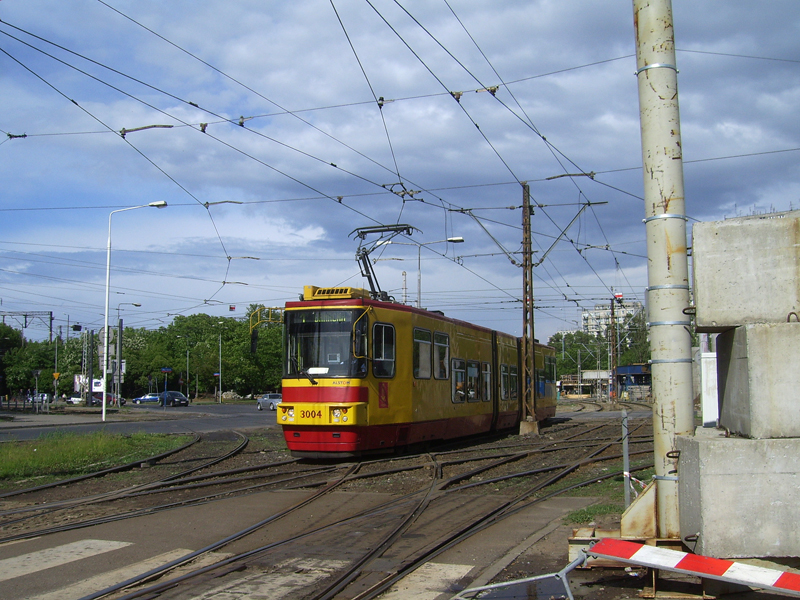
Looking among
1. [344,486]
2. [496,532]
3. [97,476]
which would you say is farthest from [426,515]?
[97,476]

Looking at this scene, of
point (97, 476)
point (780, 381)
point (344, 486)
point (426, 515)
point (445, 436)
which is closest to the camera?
point (780, 381)

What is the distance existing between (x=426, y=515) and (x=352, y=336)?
497 centimetres

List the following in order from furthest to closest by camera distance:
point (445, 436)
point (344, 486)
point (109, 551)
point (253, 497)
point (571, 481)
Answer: point (445, 436) → point (571, 481) → point (344, 486) → point (253, 497) → point (109, 551)

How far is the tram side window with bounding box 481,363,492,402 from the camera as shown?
19203 mm

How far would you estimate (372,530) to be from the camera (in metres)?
7.46

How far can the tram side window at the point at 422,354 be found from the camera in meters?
14.5

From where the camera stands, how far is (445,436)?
16250 mm

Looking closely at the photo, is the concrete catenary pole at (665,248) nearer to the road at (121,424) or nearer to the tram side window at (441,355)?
the tram side window at (441,355)

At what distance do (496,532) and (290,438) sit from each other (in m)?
6.53

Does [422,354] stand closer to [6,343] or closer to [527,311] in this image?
[527,311]

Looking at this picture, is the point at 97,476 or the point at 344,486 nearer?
the point at 344,486

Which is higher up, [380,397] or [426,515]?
[380,397]

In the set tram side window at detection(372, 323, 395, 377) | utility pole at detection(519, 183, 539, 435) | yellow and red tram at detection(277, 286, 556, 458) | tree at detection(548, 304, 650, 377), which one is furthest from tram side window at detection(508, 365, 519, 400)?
tree at detection(548, 304, 650, 377)

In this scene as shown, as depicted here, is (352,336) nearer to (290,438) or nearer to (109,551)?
(290,438)
